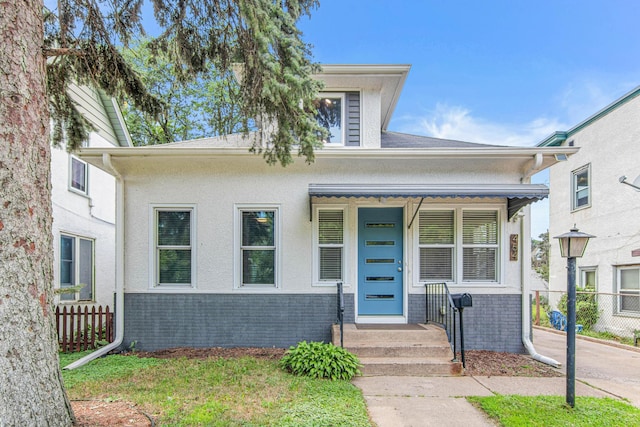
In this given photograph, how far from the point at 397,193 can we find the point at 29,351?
457cm

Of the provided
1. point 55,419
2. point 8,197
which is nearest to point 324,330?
point 55,419

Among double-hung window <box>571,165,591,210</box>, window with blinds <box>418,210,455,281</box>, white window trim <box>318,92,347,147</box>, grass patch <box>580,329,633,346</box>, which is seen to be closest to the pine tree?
white window trim <box>318,92,347,147</box>

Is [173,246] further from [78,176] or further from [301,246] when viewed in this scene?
[78,176]

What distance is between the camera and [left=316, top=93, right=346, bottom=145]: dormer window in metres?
6.81

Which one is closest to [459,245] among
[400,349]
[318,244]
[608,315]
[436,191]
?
[436,191]

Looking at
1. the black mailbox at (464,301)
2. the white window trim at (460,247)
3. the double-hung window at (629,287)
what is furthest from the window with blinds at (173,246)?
the double-hung window at (629,287)

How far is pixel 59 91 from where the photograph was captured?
4.85m

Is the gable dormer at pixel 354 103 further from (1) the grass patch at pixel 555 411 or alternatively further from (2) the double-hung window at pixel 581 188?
(2) the double-hung window at pixel 581 188

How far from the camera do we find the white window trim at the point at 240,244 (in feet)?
20.3

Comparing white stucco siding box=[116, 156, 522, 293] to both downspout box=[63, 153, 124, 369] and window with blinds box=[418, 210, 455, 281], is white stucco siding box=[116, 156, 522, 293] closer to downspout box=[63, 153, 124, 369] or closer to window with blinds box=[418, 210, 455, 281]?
downspout box=[63, 153, 124, 369]

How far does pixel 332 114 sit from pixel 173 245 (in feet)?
12.4

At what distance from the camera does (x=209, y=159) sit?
6.21 metres

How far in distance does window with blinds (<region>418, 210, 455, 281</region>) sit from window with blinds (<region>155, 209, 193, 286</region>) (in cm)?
408

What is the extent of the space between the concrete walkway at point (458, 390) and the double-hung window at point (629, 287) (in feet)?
12.4
